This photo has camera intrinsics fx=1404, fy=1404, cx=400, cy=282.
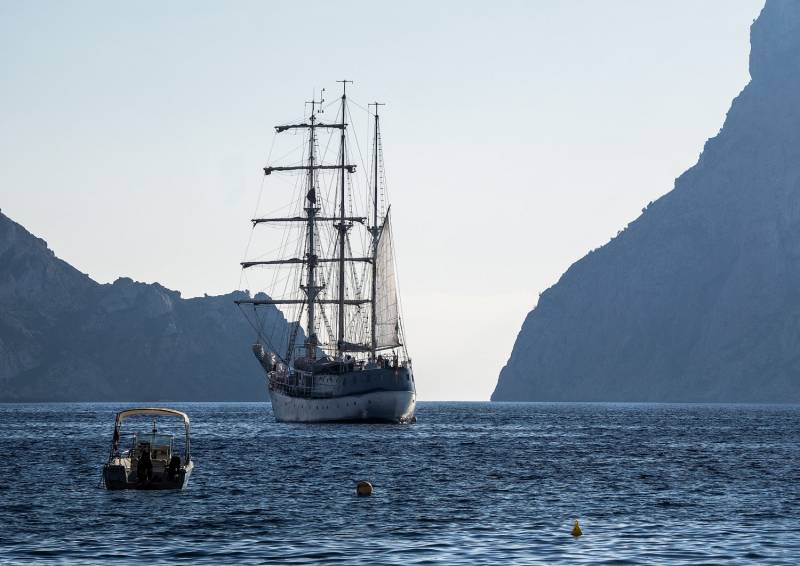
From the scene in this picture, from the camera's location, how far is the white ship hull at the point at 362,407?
156 metres

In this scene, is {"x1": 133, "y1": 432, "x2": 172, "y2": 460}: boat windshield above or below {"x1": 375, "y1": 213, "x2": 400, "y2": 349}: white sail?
below

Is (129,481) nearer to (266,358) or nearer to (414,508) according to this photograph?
(414,508)

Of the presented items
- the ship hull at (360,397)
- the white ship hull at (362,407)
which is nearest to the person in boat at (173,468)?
the ship hull at (360,397)

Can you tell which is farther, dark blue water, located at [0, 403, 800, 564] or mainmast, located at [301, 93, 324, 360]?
mainmast, located at [301, 93, 324, 360]

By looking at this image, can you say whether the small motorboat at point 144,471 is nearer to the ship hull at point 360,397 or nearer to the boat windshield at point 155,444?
the boat windshield at point 155,444

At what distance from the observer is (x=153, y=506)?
6238 centimetres

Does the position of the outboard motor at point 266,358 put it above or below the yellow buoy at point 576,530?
above

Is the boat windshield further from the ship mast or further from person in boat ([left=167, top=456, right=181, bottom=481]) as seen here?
the ship mast

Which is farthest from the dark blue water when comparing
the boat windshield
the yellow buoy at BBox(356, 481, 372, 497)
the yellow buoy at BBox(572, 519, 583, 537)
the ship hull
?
the ship hull

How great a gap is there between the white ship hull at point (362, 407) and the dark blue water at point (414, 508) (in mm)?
45065

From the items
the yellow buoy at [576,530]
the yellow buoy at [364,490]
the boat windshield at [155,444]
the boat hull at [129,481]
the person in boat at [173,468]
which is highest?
the boat windshield at [155,444]

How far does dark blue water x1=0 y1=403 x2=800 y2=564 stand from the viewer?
159 ft

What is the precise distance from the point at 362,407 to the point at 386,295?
13.2 m

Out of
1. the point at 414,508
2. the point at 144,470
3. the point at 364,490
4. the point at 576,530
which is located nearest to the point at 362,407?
the point at 144,470
